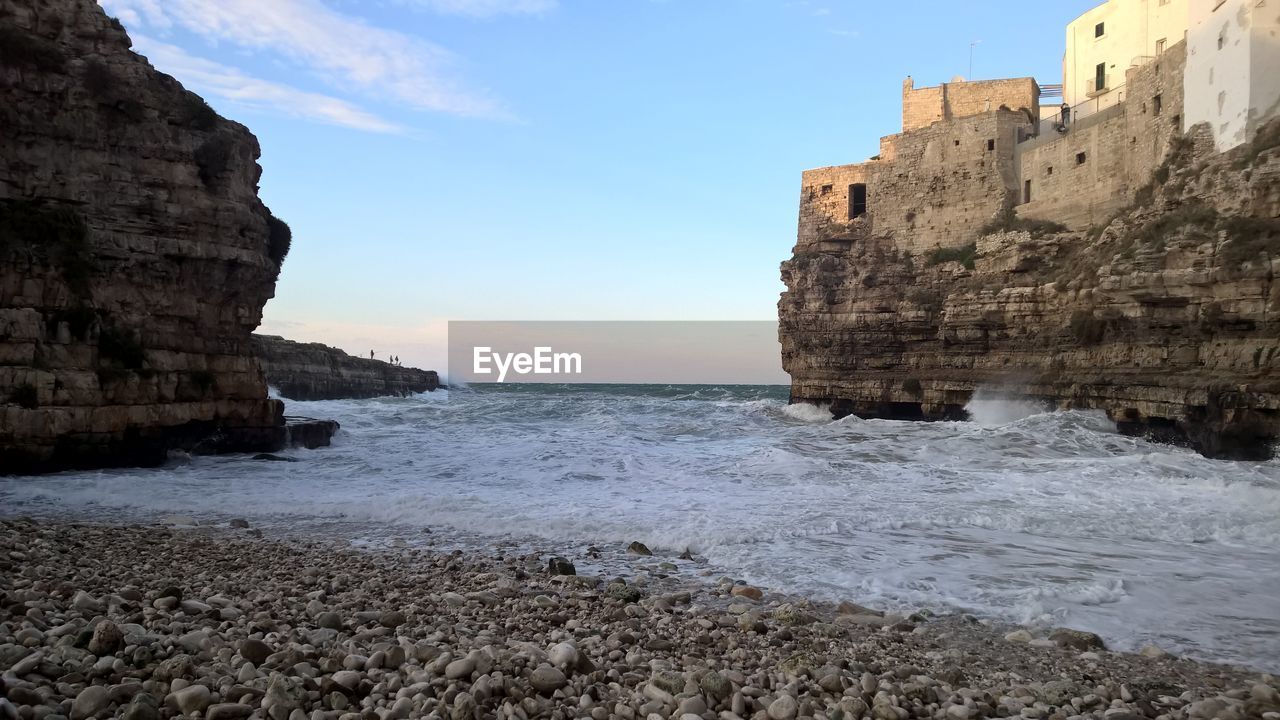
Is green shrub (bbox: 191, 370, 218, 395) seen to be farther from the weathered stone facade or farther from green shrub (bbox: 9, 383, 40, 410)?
the weathered stone facade

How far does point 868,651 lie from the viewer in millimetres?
4984

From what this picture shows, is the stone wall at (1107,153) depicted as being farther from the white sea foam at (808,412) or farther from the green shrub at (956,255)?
the white sea foam at (808,412)

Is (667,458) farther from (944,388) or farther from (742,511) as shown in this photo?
(944,388)

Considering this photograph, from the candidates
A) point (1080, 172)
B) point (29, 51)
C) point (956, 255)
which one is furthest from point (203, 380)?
point (1080, 172)

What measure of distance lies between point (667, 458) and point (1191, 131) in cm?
1682

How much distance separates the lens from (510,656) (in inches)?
178

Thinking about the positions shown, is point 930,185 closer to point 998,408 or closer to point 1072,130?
point 1072,130

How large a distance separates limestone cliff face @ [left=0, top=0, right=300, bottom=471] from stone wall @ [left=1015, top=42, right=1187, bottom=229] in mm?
24722

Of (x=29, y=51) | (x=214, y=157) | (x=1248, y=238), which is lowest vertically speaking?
(x=1248, y=238)

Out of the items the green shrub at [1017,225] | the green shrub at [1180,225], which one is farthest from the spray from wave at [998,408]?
the green shrub at [1017,225]

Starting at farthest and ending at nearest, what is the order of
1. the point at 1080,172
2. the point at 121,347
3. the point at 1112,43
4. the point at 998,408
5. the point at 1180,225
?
1. the point at 1112,43
2. the point at 1080,172
3. the point at 998,408
4. the point at 1180,225
5. the point at 121,347

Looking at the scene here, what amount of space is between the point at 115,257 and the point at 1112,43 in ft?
117

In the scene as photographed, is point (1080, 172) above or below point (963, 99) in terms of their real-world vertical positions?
below

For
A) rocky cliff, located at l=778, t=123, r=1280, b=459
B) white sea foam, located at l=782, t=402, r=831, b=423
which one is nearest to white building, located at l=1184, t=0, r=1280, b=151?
rocky cliff, located at l=778, t=123, r=1280, b=459
